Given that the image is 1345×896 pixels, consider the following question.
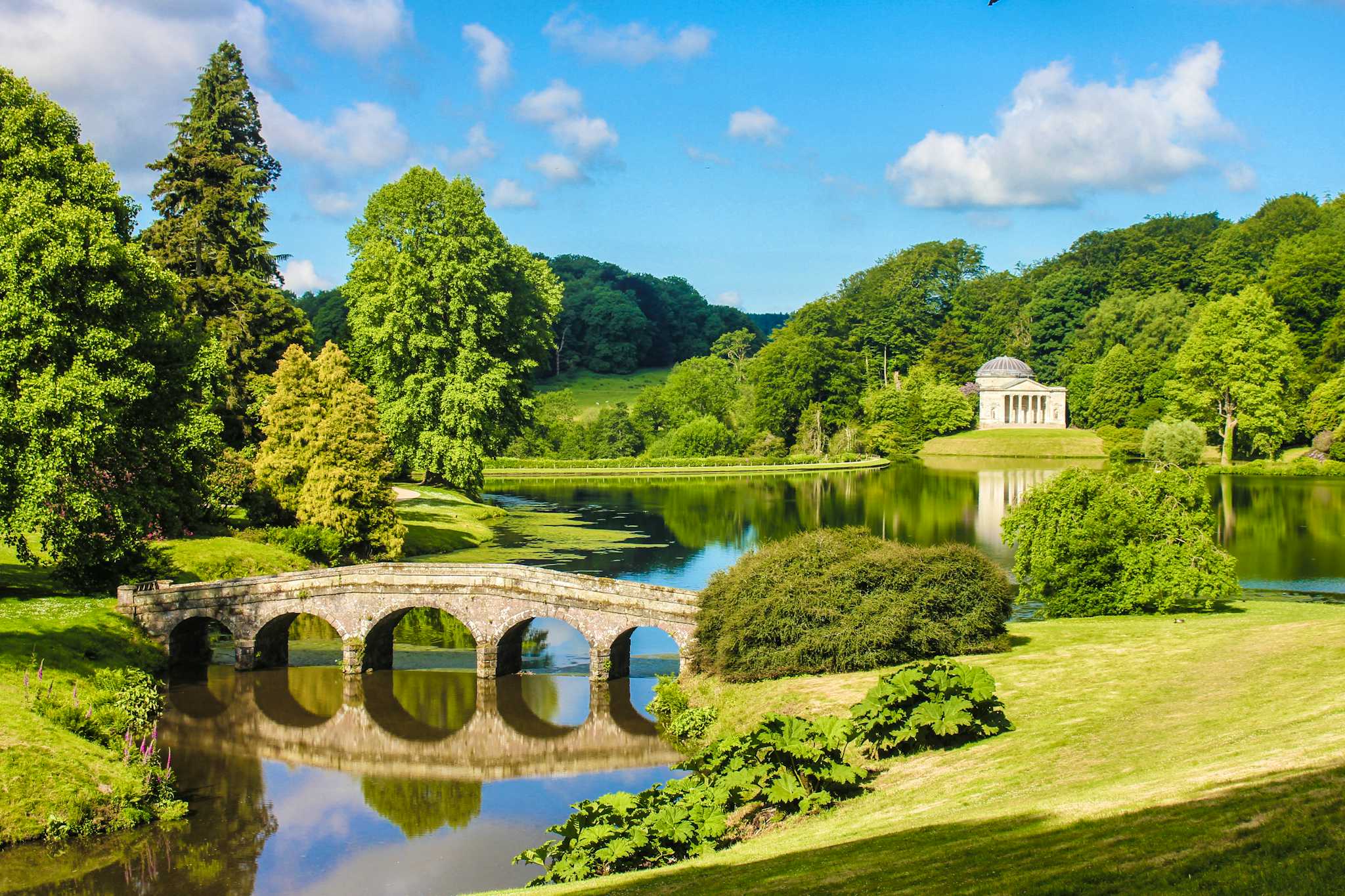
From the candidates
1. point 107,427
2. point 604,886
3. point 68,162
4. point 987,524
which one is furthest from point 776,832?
point 987,524

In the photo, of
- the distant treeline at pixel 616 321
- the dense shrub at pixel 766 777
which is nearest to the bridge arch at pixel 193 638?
the dense shrub at pixel 766 777

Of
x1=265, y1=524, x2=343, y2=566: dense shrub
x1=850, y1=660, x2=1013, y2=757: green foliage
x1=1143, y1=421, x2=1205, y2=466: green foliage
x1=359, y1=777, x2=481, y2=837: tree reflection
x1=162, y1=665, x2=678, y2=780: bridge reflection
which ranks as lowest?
x1=359, y1=777, x2=481, y2=837: tree reflection

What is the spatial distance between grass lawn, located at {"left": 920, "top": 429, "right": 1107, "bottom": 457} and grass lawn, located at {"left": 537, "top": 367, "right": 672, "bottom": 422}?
3835 centimetres

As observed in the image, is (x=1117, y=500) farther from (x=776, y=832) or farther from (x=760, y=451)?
(x=760, y=451)

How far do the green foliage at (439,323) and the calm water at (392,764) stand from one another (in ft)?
44.6

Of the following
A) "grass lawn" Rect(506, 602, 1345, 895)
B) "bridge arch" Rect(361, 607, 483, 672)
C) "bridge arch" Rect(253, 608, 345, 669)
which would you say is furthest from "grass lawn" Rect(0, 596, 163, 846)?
"grass lawn" Rect(506, 602, 1345, 895)

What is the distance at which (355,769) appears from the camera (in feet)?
88.0

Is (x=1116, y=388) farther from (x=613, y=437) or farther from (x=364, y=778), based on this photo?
(x=364, y=778)

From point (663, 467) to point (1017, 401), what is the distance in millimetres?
49822

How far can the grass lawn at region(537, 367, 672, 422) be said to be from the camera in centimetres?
13675

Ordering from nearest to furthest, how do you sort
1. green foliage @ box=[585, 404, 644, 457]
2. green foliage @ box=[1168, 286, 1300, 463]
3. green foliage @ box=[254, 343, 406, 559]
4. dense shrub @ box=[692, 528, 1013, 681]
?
dense shrub @ box=[692, 528, 1013, 681]
green foliage @ box=[254, 343, 406, 559]
green foliage @ box=[1168, 286, 1300, 463]
green foliage @ box=[585, 404, 644, 457]

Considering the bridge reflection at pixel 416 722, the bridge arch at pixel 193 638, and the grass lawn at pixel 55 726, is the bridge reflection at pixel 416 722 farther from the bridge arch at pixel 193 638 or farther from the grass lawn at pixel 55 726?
the grass lawn at pixel 55 726

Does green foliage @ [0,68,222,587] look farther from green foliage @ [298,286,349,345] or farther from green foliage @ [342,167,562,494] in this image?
green foliage @ [298,286,349,345]

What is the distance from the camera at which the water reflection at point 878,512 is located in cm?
4778
